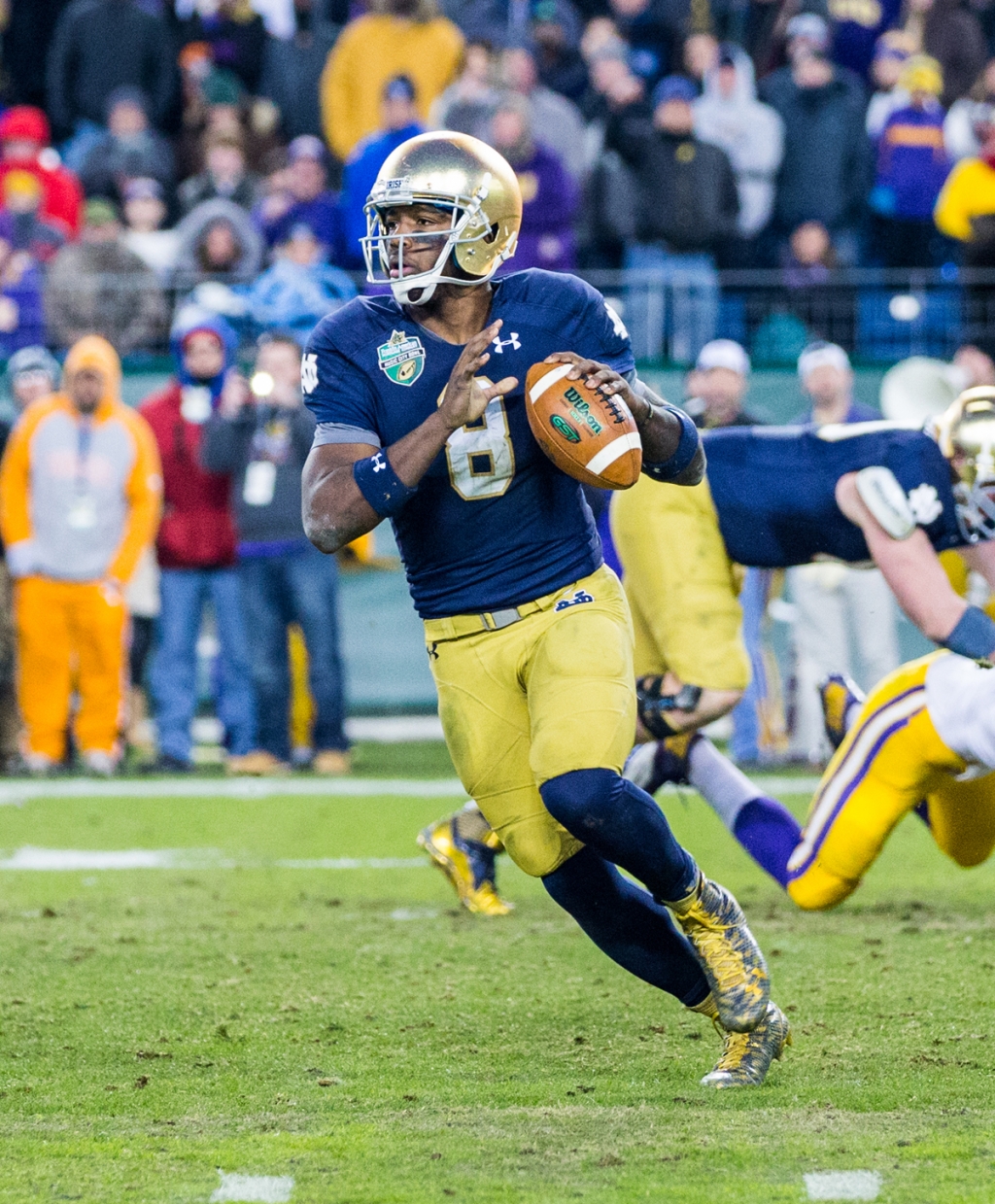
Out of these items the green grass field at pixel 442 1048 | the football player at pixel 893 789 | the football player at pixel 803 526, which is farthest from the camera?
the football player at pixel 803 526

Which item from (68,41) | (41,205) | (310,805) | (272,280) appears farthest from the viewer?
(68,41)

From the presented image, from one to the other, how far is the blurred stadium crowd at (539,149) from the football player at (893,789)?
546 cm

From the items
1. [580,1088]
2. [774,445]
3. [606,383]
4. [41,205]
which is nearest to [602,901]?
[580,1088]

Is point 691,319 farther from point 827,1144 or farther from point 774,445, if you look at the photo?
point 827,1144

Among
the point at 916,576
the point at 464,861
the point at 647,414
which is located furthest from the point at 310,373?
the point at 464,861

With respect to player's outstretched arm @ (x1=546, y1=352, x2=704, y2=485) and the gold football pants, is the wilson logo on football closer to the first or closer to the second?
player's outstretched arm @ (x1=546, y1=352, x2=704, y2=485)

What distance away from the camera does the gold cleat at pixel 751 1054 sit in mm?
3791

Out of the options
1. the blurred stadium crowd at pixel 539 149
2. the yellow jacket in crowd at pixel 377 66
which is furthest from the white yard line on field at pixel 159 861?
the yellow jacket in crowd at pixel 377 66

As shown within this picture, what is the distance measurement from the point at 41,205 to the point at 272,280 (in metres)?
1.94

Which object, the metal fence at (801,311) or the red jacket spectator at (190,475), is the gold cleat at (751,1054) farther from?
the metal fence at (801,311)

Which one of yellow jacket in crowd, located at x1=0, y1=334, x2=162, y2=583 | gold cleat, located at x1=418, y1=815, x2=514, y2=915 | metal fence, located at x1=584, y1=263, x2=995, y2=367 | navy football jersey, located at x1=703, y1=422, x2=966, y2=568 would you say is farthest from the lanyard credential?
navy football jersey, located at x1=703, y1=422, x2=966, y2=568

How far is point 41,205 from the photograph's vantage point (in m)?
11.4

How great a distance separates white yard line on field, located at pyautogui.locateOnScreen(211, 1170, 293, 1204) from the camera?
118 inches

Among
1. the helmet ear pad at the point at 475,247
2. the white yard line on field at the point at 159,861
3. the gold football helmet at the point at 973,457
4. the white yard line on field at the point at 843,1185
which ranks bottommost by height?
the white yard line on field at the point at 159,861
